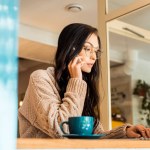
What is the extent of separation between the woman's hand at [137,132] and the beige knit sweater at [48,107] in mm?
22

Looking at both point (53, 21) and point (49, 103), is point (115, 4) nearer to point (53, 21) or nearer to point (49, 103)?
point (53, 21)

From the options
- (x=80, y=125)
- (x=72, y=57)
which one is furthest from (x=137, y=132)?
(x=72, y=57)

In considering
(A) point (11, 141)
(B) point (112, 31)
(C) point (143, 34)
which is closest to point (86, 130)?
(A) point (11, 141)

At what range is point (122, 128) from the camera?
1219 millimetres

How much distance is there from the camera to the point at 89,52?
1438 millimetres

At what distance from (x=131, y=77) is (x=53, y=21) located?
1489mm

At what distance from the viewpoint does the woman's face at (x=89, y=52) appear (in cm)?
142

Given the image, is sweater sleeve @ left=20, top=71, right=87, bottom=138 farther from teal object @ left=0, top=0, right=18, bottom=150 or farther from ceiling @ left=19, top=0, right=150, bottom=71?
ceiling @ left=19, top=0, right=150, bottom=71

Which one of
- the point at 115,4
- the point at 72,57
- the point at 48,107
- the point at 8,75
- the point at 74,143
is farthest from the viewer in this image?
the point at 115,4

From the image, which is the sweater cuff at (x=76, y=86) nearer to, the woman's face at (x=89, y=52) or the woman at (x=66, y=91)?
the woman at (x=66, y=91)

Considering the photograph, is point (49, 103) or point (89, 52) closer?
point (49, 103)

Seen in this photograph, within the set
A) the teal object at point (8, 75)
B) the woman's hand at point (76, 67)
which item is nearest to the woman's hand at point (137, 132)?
the woman's hand at point (76, 67)

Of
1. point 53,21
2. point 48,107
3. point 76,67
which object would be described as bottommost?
point 48,107

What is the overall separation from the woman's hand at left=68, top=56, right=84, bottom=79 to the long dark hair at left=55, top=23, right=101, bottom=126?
0.02 meters
